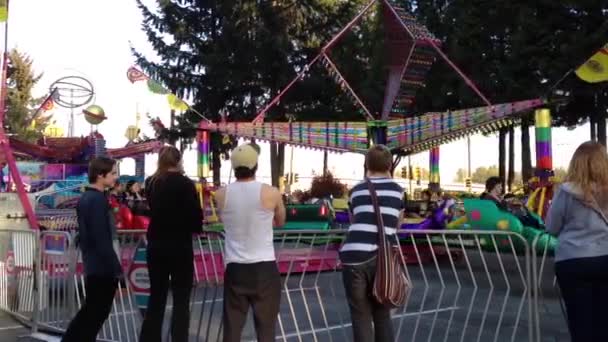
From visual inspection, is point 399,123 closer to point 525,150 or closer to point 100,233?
point 525,150

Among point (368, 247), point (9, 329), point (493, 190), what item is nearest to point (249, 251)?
→ point (368, 247)

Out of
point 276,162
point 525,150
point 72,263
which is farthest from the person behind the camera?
point 276,162

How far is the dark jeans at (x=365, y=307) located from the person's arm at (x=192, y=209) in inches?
51.3

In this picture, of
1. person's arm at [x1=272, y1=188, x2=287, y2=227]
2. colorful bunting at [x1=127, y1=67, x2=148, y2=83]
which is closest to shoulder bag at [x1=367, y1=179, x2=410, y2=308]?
person's arm at [x1=272, y1=188, x2=287, y2=227]

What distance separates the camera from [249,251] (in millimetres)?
4449

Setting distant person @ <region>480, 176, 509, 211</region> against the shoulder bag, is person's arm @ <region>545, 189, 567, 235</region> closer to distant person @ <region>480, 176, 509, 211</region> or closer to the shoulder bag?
the shoulder bag

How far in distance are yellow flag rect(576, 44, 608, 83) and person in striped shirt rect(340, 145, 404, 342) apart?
1100cm

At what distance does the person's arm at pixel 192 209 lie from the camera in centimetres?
521

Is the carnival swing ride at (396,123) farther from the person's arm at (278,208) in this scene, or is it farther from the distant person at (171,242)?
the person's arm at (278,208)

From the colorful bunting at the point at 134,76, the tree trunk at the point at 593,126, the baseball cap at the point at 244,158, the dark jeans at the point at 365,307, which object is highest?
the colorful bunting at the point at 134,76

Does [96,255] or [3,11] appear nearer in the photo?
[96,255]

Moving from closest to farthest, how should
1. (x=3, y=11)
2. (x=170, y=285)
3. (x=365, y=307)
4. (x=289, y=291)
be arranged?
(x=365, y=307)
(x=170, y=285)
(x=289, y=291)
(x=3, y=11)

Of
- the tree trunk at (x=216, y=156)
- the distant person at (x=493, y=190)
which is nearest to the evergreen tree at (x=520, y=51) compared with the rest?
the distant person at (x=493, y=190)

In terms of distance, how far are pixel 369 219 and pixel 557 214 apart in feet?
3.90
